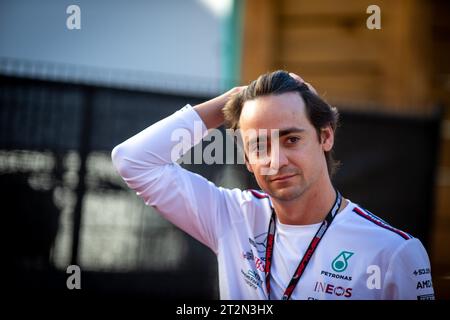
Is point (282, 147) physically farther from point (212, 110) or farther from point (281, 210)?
point (212, 110)

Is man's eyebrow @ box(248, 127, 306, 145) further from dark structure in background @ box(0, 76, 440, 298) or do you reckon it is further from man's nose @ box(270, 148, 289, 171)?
dark structure in background @ box(0, 76, 440, 298)

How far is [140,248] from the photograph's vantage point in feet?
14.9

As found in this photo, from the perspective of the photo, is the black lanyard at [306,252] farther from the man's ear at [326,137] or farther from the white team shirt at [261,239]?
the man's ear at [326,137]

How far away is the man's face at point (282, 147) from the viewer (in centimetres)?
268

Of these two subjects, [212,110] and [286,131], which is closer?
[286,131]

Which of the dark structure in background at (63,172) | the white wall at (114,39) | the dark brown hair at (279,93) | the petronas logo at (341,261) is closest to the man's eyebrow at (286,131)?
the dark brown hair at (279,93)

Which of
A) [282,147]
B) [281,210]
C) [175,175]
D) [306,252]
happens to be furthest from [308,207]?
[175,175]

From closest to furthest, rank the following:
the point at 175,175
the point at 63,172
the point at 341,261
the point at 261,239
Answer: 1. the point at 341,261
2. the point at 261,239
3. the point at 175,175
4. the point at 63,172

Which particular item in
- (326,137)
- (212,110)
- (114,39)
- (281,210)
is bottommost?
(281,210)

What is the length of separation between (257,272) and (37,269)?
91.0 inches

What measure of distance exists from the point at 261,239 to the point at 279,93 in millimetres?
833

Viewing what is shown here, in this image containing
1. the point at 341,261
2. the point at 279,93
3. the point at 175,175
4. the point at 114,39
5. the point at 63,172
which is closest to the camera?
the point at 341,261

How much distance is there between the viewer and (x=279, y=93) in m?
2.77

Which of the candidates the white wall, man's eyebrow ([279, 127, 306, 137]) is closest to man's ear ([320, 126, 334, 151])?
Answer: man's eyebrow ([279, 127, 306, 137])
